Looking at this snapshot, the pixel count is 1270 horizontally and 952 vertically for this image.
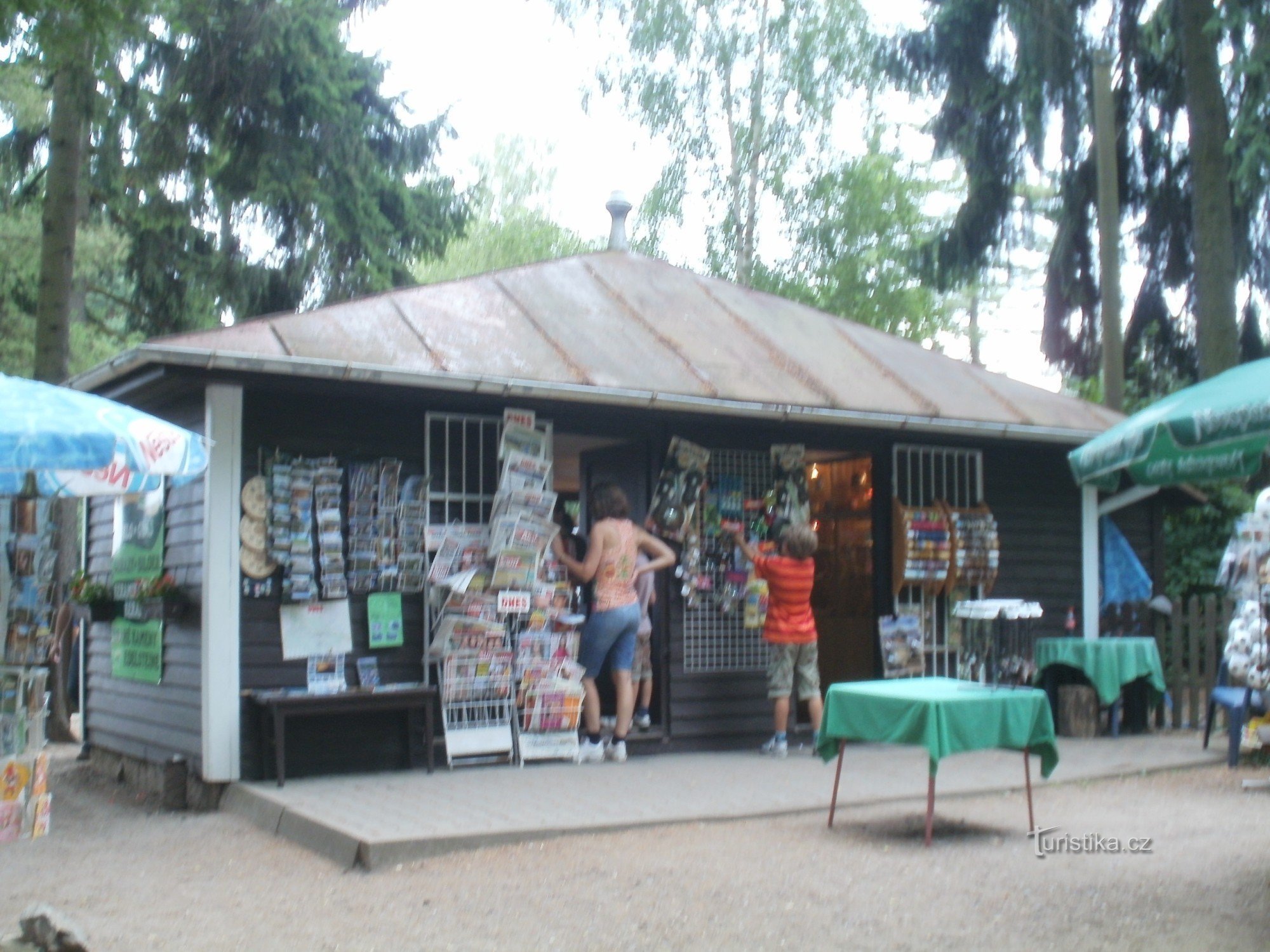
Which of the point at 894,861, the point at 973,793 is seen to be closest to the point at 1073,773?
the point at 973,793

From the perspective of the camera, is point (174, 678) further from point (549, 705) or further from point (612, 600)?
point (612, 600)

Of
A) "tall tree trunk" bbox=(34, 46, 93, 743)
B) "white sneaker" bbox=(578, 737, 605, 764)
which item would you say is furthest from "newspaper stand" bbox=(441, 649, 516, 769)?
"tall tree trunk" bbox=(34, 46, 93, 743)

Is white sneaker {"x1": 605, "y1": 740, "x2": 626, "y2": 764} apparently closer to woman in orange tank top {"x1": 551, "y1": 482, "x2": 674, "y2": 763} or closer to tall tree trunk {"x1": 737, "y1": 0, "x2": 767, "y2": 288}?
woman in orange tank top {"x1": 551, "y1": 482, "x2": 674, "y2": 763}

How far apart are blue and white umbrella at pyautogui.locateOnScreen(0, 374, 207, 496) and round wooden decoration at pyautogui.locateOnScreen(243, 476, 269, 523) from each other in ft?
2.77

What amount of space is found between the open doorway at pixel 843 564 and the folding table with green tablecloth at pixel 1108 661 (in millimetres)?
1417

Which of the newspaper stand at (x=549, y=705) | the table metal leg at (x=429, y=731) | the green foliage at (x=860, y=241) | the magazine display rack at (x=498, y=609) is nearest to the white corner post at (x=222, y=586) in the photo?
the table metal leg at (x=429, y=731)

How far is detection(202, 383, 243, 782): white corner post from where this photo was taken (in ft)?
24.7

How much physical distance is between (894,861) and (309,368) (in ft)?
13.7

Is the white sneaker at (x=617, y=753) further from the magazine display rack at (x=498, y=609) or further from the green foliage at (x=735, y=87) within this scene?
the green foliage at (x=735, y=87)

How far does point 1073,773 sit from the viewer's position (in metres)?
8.45

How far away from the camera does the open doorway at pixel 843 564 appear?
421 inches

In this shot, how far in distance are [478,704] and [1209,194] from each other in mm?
10224

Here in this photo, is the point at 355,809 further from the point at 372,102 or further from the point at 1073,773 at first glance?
the point at 372,102

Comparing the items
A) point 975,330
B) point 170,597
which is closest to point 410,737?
point 170,597
